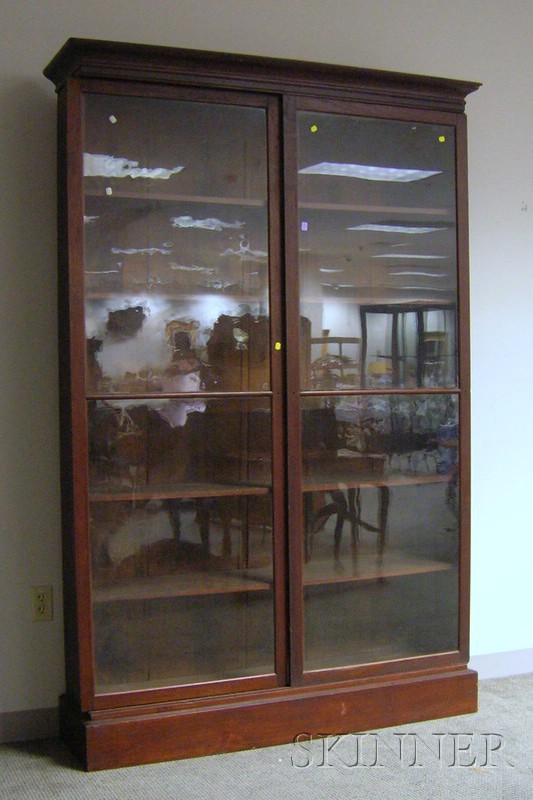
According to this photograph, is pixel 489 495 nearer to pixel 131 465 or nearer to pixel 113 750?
pixel 131 465

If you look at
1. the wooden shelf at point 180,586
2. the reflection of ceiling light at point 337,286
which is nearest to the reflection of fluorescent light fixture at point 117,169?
the reflection of ceiling light at point 337,286

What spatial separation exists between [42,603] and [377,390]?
1285mm

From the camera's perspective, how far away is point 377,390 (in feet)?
9.29

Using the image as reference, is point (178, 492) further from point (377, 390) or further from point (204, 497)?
point (377, 390)

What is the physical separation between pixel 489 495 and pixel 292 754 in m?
1.27

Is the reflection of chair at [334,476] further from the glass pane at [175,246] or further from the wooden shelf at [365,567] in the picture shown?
the glass pane at [175,246]

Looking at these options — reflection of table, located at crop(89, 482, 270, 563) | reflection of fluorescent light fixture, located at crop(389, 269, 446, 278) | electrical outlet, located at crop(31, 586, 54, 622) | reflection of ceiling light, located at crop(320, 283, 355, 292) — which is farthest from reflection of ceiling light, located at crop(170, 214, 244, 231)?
electrical outlet, located at crop(31, 586, 54, 622)

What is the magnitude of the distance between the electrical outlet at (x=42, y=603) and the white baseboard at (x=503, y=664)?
62.2 inches

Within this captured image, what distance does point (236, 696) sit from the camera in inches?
104

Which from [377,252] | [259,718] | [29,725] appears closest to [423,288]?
[377,252]

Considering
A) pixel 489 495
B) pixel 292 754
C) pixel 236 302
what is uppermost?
pixel 236 302

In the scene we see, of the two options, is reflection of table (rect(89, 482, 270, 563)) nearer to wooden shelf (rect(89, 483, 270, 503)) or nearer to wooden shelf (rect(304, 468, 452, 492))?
wooden shelf (rect(89, 483, 270, 503))

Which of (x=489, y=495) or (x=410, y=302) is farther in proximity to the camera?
(x=489, y=495)

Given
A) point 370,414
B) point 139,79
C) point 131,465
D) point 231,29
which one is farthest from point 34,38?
point 370,414
